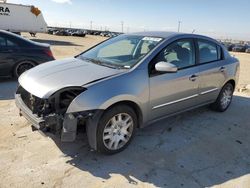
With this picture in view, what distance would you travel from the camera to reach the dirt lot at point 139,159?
327cm

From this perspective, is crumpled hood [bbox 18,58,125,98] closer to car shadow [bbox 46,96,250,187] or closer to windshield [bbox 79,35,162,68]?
windshield [bbox 79,35,162,68]

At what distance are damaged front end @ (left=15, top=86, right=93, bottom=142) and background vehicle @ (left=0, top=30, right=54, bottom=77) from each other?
4.36 m

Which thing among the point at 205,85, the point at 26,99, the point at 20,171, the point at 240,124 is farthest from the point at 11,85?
the point at 240,124

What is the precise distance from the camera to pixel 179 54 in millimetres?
4566

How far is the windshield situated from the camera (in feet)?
13.6

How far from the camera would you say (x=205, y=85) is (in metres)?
5.09

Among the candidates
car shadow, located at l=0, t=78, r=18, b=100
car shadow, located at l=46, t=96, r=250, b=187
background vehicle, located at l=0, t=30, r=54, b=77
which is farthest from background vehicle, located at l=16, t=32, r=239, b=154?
background vehicle, located at l=0, t=30, r=54, b=77

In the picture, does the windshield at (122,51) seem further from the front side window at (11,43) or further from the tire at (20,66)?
the front side window at (11,43)

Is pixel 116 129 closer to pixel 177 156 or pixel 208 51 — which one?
pixel 177 156

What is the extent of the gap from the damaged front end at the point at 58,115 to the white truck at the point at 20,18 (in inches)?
968

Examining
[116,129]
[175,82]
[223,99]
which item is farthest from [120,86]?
[223,99]

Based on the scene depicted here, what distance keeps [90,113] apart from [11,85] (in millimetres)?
4802

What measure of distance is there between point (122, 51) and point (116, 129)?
1.60m

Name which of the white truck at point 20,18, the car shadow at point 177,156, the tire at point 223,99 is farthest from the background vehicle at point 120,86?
the white truck at point 20,18
